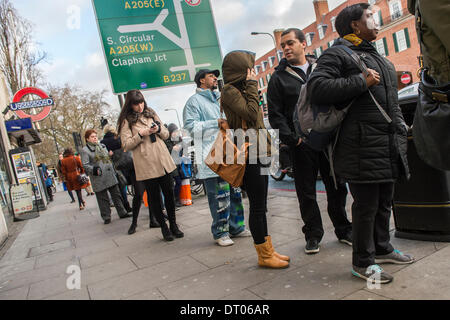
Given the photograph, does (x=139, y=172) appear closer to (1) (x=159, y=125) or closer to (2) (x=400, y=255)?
(1) (x=159, y=125)

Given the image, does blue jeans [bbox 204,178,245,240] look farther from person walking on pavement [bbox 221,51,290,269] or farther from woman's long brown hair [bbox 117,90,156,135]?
woman's long brown hair [bbox 117,90,156,135]

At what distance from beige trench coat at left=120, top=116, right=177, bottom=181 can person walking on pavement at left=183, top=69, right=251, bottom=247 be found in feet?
2.39

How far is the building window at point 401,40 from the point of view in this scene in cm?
3509

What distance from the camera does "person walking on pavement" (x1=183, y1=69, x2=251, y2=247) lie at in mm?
4031

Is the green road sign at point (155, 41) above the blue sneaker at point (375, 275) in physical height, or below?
above

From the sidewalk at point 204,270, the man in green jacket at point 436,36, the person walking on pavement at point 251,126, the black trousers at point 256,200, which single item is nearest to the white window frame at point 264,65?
the sidewalk at point 204,270

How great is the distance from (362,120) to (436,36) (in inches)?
29.7

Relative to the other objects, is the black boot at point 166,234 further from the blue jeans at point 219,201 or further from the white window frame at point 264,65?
the white window frame at point 264,65

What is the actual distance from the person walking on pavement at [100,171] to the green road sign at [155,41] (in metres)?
1.33

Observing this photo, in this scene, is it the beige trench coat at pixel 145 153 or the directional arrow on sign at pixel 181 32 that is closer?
the beige trench coat at pixel 145 153

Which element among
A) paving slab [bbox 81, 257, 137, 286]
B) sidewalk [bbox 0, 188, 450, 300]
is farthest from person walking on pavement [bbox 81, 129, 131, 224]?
paving slab [bbox 81, 257, 137, 286]

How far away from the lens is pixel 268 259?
3.10m

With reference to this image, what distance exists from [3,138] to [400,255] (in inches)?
558

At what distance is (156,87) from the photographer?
816 cm
